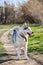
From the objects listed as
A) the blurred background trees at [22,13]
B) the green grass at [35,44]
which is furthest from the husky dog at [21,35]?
the blurred background trees at [22,13]

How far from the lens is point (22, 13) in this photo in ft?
125

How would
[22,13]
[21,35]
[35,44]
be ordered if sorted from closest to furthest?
[21,35]
[35,44]
[22,13]

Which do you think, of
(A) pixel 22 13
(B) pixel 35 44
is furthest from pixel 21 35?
(A) pixel 22 13

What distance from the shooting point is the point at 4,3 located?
3947cm

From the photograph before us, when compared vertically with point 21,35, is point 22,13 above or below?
below

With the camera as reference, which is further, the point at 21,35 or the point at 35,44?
the point at 35,44

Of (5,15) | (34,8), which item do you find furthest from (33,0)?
(5,15)

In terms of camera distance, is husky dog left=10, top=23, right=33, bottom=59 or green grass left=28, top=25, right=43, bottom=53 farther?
green grass left=28, top=25, right=43, bottom=53

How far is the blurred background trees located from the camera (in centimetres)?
3316

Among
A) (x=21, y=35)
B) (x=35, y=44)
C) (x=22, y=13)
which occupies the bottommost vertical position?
(x=35, y=44)

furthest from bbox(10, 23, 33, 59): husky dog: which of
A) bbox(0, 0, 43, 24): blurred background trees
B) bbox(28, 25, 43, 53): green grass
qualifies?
bbox(0, 0, 43, 24): blurred background trees

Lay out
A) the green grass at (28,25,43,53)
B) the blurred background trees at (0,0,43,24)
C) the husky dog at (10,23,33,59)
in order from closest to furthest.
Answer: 1. the husky dog at (10,23,33,59)
2. the green grass at (28,25,43,53)
3. the blurred background trees at (0,0,43,24)

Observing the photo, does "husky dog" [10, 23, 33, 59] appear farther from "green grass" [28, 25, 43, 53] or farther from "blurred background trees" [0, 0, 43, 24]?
"blurred background trees" [0, 0, 43, 24]

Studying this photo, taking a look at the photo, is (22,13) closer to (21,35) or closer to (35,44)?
(35,44)
